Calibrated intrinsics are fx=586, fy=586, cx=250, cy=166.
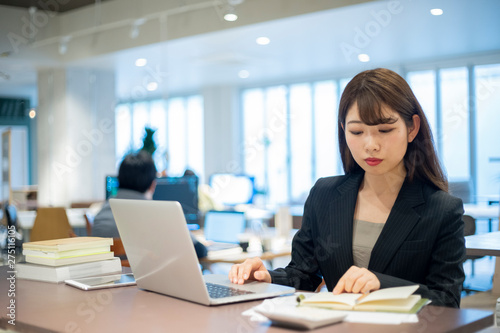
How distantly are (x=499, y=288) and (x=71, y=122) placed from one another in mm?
8425

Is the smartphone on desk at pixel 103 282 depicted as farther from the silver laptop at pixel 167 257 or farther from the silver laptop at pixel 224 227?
the silver laptop at pixel 224 227

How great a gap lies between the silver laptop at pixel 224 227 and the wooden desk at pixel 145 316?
3.12 meters

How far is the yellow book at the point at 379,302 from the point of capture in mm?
1337

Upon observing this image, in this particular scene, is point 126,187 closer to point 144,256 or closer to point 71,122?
point 144,256

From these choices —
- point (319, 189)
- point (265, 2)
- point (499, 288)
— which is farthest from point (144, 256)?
point (265, 2)

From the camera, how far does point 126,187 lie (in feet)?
13.5

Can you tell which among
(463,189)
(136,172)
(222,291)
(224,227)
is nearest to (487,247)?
(222,291)

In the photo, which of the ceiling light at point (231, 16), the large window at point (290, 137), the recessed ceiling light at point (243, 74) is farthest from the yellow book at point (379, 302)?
the large window at point (290, 137)

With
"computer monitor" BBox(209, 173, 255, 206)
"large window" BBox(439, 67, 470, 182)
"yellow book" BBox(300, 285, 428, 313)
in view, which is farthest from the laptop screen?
"large window" BBox(439, 67, 470, 182)

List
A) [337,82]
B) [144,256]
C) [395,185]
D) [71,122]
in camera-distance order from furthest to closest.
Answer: [337,82] < [71,122] < [395,185] < [144,256]

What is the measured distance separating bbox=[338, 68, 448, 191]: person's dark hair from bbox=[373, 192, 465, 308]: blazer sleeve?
0.12 m

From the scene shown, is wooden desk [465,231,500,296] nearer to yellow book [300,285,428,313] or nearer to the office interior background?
yellow book [300,285,428,313]

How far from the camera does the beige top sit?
1903 millimetres

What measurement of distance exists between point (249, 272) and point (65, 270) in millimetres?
687
